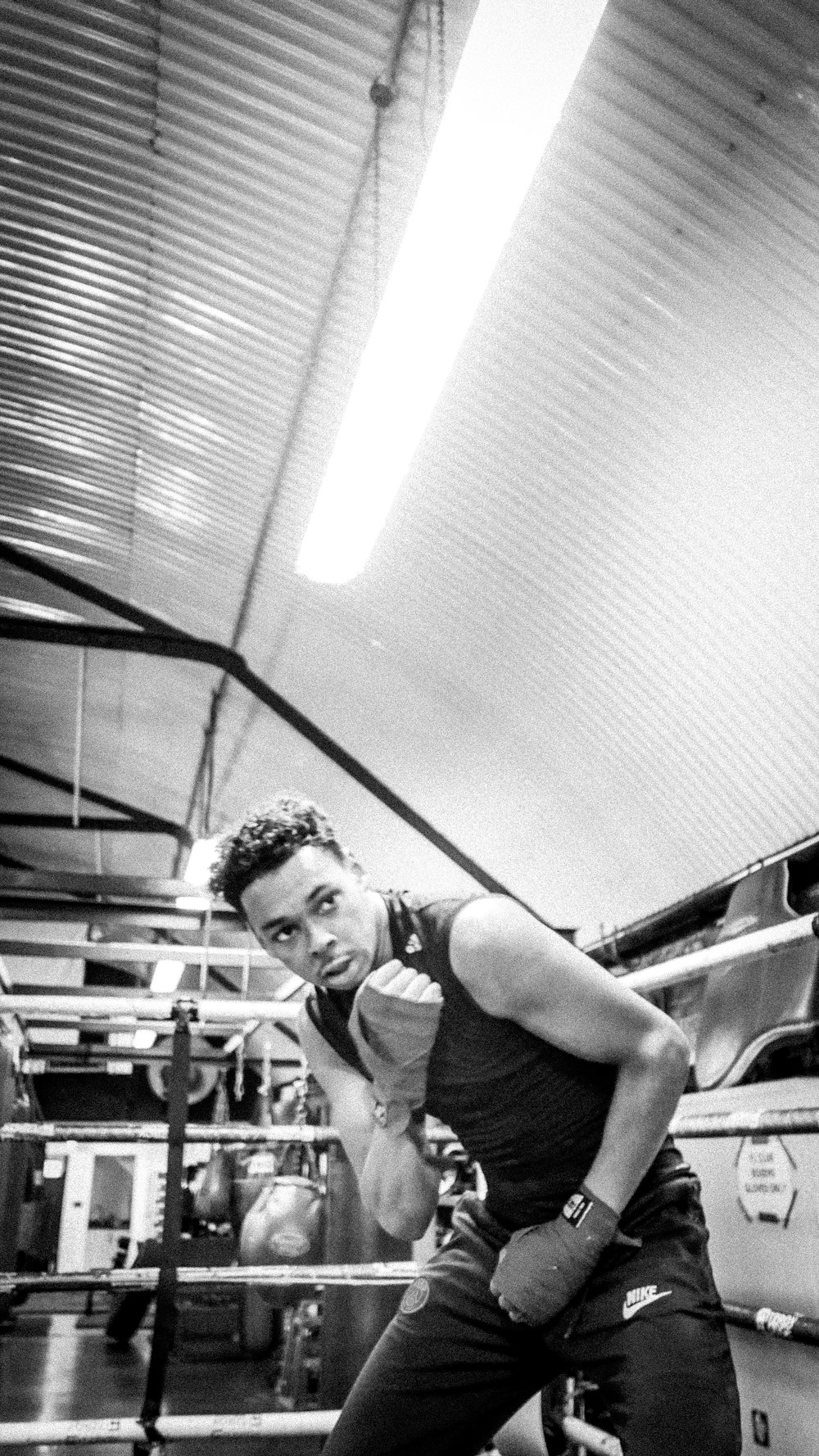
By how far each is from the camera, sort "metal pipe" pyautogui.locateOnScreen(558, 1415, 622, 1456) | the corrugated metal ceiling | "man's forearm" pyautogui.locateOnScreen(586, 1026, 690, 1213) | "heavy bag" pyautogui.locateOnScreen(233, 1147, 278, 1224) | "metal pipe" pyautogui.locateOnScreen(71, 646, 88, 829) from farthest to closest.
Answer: "metal pipe" pyautogui.locateOnScreen(71, 646, 88, 829) < "heavy bag" pyautogui.locateOnScreen(233, 1147, 278, 1224) < the corrugated metal ceiling < "metal pipe" pyautogui.locateOnScreen(558, 1415, 622, 1456) < "man's forearm" pyautogui.locateOnScreen(586, 1026, 690, 1213)

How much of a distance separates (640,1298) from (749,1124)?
74cm

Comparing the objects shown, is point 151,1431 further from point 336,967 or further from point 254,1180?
point 254,1180

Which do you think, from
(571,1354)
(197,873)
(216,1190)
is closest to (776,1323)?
(571,1354)

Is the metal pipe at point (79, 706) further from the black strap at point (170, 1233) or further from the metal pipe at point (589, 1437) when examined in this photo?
the metal pipe at point (589, 1437)

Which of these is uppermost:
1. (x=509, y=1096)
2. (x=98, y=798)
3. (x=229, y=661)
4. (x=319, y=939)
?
(x=98, y=798)

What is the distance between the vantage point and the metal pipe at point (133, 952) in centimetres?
734

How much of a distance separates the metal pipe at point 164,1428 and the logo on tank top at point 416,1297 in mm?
1089

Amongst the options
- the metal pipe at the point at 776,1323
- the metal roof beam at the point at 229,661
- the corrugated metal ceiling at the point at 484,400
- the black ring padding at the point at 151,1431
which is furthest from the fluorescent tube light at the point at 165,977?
the metal pipe at the point at 776,1323

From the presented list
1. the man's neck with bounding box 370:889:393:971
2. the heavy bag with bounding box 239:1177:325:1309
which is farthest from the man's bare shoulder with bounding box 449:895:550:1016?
the heavy bag with bounding box 239:1177:325:1309

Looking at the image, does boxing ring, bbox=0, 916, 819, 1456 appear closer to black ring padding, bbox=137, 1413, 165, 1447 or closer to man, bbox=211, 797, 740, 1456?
black ring padding, bbox=137, 1413, 165, 1447

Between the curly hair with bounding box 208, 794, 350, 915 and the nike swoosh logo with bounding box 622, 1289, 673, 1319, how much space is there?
32.0 inches

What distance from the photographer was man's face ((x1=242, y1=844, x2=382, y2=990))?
2.00 meters

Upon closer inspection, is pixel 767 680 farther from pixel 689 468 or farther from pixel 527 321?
pixel 527 321

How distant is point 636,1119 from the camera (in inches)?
69.8
